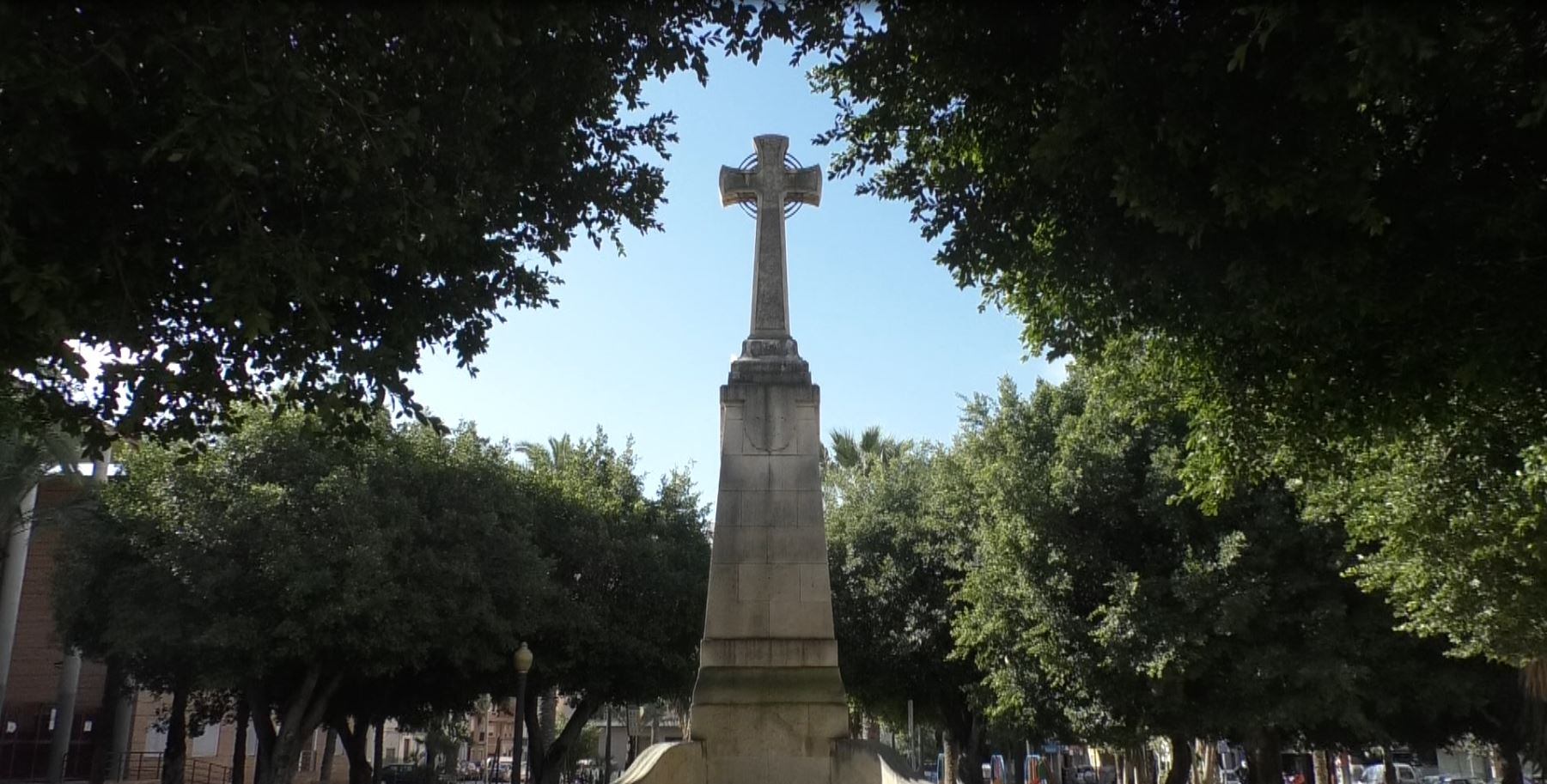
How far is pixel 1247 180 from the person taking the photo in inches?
247

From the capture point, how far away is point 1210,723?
815 inches

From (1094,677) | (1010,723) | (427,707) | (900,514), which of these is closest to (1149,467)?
(1094,677)

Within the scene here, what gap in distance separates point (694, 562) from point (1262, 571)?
14.1 m

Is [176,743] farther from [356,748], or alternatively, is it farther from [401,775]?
[401,775]

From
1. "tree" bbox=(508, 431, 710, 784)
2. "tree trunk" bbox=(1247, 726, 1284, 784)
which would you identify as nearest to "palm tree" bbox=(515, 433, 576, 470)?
"tree" bbox=(508, 431, 710, 784)

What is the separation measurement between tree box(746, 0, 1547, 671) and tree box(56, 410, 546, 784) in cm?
1503

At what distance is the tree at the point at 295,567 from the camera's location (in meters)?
20.7

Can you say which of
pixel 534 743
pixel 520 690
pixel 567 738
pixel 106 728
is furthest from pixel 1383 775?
pixel 106 728

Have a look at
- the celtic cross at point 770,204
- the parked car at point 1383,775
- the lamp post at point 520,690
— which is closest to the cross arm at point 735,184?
the celtic cross at point 770,204

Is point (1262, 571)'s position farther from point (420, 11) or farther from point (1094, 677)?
point (420, 11)

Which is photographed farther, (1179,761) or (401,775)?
(401,775)

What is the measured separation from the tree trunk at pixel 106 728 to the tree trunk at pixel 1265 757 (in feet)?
88.7

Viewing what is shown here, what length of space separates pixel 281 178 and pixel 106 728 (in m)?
31.6

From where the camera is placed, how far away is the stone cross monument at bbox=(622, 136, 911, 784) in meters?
10.6
